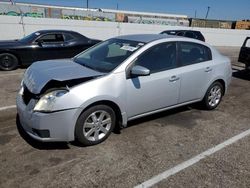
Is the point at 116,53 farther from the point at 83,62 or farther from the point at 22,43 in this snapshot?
A: the point at 22,43

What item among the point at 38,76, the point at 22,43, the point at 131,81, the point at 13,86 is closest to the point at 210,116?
the point at 131,81

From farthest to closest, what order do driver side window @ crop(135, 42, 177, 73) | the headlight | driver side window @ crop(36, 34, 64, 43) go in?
driver side window @ crop(36, 34, 64, 43)
driver side window @ crop(135, 42, 177, 73)
the headlight

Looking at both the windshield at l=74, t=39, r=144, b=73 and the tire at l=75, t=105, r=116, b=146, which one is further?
the windshield at l=74, t=39, r=144, b=73

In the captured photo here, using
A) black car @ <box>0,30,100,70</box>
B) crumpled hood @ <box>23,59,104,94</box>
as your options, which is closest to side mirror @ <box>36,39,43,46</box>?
black car @ <box>0,30,100,70</box>

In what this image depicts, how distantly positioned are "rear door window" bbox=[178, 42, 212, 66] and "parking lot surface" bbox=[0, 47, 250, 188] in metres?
1.13

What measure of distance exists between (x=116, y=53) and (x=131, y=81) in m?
0.78

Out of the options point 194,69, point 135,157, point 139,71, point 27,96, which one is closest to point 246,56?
point 194,69

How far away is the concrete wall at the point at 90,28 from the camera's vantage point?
1630cm

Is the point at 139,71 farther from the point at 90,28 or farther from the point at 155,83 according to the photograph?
the point at 90,28

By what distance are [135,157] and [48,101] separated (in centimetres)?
139

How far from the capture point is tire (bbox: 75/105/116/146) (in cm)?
364

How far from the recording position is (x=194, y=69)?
16.1ft

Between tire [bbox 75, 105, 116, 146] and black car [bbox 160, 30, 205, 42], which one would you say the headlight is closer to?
tire [bbox 75, 105, 116, 146]

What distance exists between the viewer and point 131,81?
4.01 m
